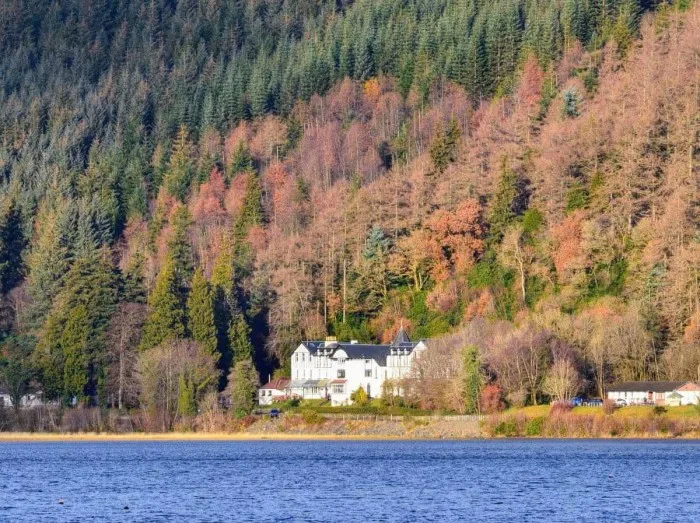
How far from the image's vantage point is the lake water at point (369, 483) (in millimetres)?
61406

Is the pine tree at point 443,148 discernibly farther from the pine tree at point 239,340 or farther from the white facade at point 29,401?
the white facade at point 29,401

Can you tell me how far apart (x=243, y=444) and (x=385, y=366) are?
64.2 feet

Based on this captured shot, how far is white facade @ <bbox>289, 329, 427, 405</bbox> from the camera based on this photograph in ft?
456

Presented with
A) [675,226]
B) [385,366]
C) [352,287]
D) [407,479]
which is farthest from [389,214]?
[407,479]

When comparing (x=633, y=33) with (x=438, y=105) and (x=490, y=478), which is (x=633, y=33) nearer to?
(x=438, y=105)

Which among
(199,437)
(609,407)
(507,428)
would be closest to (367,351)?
(199,437)

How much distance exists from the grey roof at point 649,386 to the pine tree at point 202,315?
40051mm

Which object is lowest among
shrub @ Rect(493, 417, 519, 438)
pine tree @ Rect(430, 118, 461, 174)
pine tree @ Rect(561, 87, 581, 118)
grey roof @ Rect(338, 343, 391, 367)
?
shrub @ Rect(493, 417, 519, 438)

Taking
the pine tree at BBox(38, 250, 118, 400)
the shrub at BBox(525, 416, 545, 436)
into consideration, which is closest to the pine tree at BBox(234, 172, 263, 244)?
the pine tree at BBox(38, 250, 118, 400)

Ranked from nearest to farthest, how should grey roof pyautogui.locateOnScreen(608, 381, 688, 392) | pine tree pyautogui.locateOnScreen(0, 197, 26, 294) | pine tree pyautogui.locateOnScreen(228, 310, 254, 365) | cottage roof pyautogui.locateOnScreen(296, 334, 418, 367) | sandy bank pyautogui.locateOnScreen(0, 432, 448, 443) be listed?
grey roof pyautogui.locateOnScreen(608, 381, 688, 392) < sandy bank pyautogui.locateOnScreen(0, 432, 448, 443) < cottage roof pyautogui.locateOnScreen(296, 334, 418, 367) < pine tree pyautogui.locateOnScreen(228, 310, 254, 365) < pine tree pyautogui.locateOnScreen(0, 197, 26, 294)

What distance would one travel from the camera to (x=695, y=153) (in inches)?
5837

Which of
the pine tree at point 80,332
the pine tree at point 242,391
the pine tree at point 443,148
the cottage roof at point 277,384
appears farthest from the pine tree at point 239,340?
the pine tree at point 443,148

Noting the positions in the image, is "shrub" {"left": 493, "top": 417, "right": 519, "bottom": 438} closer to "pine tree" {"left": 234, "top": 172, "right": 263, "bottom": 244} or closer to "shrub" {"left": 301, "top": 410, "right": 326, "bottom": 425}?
"shrub" {"left": 301, "top": 410, "right": 326, "bottom": 425}

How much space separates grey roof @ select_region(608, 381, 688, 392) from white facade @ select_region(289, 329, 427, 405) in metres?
25.0
